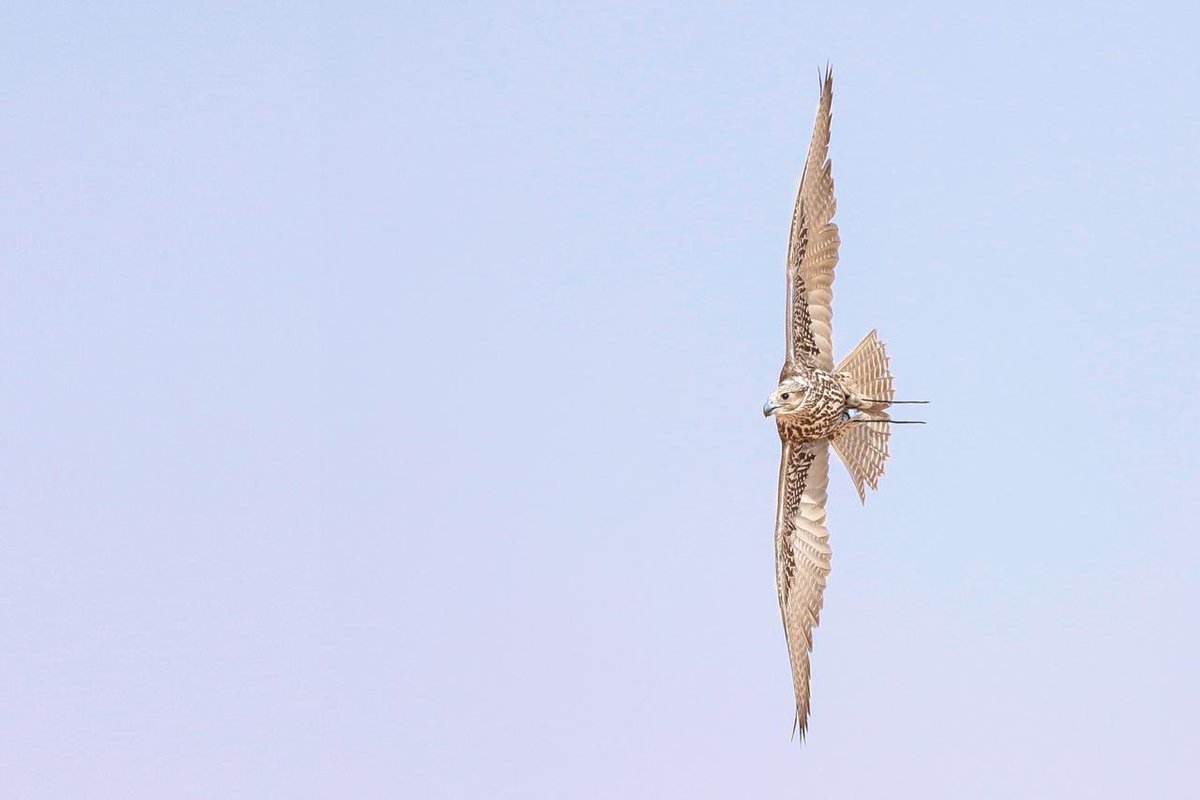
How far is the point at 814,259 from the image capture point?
13000mm

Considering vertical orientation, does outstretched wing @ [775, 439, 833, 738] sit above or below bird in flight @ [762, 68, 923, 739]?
below

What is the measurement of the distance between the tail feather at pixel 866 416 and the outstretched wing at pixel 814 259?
19cm

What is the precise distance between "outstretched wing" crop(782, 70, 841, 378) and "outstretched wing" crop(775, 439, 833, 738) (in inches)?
31.1

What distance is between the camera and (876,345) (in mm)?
12922

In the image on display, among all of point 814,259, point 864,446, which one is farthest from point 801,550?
point 814,259

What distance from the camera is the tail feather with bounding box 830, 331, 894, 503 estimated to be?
12.9 metres

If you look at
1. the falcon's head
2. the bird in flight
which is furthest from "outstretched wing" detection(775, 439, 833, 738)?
the falcon's head

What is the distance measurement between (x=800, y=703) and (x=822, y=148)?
376 cm

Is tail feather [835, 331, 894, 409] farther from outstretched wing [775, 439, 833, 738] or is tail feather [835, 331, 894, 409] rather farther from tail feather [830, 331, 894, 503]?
outstretched wing [775, 439, 833, 738]

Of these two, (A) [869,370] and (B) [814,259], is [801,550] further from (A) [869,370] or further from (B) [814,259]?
(B) [814,259]

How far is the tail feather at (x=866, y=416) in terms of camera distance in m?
12.9

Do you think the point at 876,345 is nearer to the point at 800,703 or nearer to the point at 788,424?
the point at 788,424

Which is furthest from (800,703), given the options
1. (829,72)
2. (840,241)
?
(829,72)

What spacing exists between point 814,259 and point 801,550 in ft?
6.85
